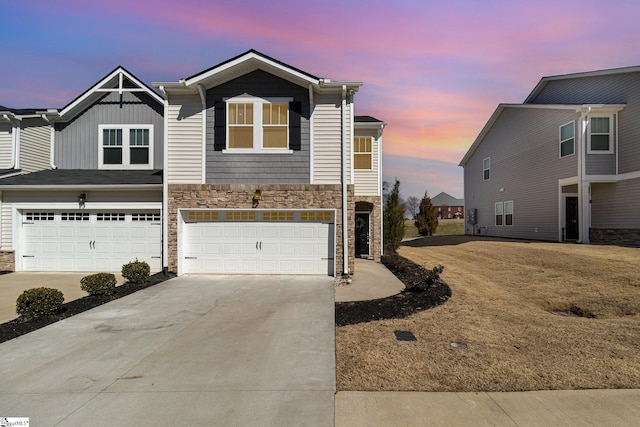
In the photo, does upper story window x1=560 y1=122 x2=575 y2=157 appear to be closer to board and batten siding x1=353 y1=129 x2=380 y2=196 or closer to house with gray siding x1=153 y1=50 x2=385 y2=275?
board and batten siding x1=353 y1=129 x2=380 y2=196

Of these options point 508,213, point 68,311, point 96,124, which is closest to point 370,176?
point 96,124

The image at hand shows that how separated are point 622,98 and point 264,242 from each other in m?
17.3

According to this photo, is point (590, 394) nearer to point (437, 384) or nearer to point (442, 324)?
point (437, 384)

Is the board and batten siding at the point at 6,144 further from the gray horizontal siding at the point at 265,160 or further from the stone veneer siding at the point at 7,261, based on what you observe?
the gray horizontal siding at the point at 265,160

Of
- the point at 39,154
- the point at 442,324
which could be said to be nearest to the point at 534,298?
the point at 442,324

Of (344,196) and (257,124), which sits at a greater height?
(257,124)

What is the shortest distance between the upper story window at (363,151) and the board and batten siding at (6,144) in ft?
46.0

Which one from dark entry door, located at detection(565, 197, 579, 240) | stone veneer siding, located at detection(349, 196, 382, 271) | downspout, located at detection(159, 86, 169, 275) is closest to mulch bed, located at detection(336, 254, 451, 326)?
stone veneer siding, located at detection(349, 196, 382, 271)

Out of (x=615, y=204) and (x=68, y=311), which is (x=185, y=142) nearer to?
(x=68, y=311)

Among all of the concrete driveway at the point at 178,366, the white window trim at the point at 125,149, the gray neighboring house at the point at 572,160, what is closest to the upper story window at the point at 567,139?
the gray neighboring house at the point at 572,160

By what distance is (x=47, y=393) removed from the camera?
402 cm

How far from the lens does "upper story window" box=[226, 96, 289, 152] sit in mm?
11125

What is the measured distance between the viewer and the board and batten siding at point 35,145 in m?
14.2

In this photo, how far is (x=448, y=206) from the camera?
8162 cm
